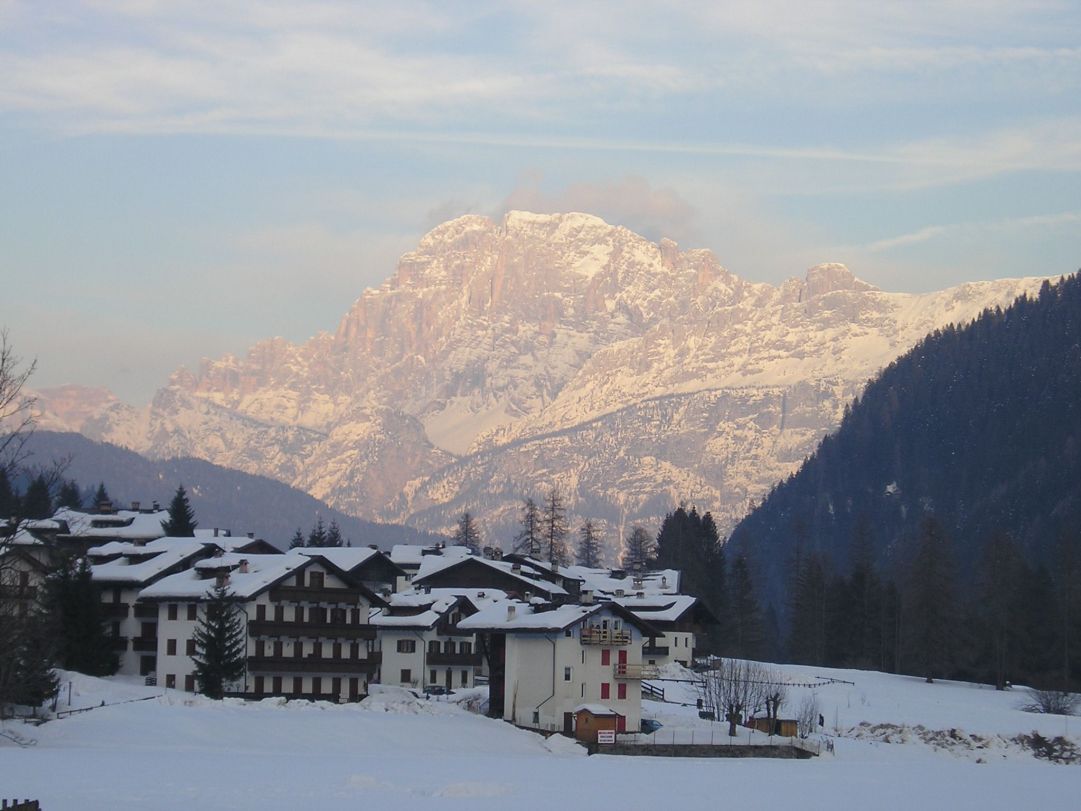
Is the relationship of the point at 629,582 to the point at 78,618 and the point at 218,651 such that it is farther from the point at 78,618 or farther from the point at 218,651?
the point at 78,618

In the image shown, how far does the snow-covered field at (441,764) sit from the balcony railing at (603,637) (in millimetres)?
5488

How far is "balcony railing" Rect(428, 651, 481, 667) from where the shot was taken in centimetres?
11994

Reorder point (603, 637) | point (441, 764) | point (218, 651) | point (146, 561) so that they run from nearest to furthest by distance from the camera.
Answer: point (441, 764) → point (218, 651) → point (603, 637) → point (146, 561)

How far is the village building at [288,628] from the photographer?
10569 centimetres

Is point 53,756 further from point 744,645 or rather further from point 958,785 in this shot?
point 744,645

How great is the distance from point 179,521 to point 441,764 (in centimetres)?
7962

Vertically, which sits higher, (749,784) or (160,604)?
(160,604)

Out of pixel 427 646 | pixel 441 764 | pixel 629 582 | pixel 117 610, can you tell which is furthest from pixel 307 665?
pixel 629 582

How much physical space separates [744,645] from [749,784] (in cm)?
9336

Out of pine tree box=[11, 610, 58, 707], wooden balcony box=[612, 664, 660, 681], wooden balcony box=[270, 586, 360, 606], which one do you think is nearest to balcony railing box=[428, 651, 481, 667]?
wooden balcony box=[270, 586, 360, 606]

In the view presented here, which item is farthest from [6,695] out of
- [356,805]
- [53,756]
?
[356,805]

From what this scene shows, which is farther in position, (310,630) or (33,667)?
(310,630)

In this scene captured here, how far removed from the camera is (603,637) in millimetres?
101938

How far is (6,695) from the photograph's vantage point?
75.8 m
